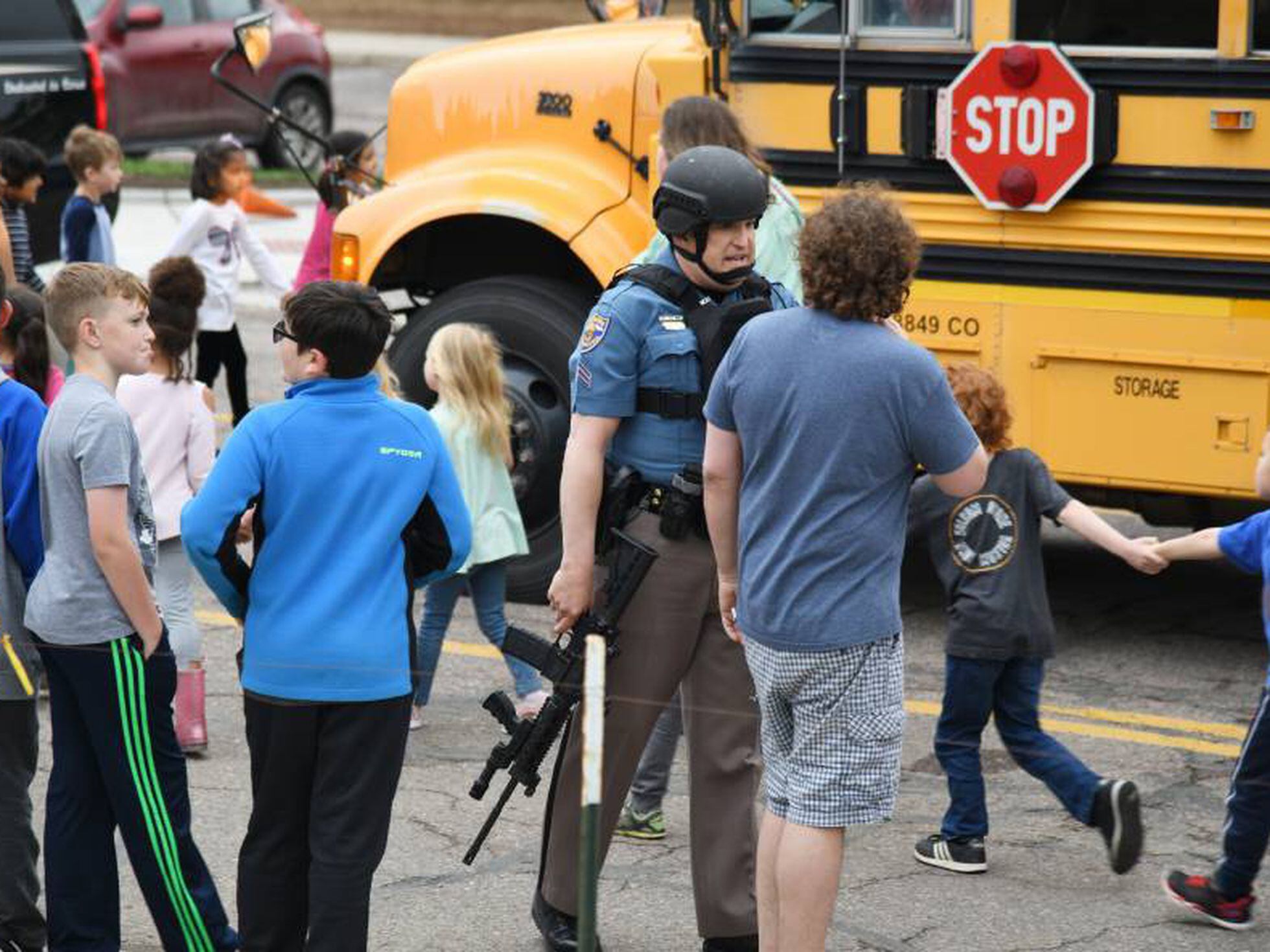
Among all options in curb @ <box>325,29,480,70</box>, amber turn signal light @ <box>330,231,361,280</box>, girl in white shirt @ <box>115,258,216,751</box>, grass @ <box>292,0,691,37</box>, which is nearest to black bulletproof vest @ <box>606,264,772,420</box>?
girl in white shirt @ <box>115,258,216,751</box>

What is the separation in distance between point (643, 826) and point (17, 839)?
151cm

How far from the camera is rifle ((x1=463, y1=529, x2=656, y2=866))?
4.43 meters

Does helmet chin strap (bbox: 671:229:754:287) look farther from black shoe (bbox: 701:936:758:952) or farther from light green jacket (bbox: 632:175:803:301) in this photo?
black shoe (bbox: 701:936:758:952)

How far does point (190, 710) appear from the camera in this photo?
592 centimetres

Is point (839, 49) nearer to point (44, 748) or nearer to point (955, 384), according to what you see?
point (955, 384)

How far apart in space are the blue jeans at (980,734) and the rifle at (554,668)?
1.00 m

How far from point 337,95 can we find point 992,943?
2053 cm

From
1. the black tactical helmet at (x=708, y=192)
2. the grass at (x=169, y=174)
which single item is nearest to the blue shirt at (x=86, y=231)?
the black tactical helmet at (x=708, y=192)

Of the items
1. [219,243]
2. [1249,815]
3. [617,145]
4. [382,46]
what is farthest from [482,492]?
[382,46]

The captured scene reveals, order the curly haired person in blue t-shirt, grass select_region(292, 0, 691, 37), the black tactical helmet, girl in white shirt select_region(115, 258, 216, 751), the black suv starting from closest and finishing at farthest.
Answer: the black tactical helmet → the curly haired person in blue t-shirt → girl in white shirt select_region(115, 258, 216, 751) → the black suv → grass select_region(292, 0, 691, 37)

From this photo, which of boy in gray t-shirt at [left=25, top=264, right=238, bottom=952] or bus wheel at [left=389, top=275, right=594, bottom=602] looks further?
bus wheel at [left=389, top=275, right=594, bottom=602]

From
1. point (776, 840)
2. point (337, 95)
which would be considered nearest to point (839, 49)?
point (776, 840)

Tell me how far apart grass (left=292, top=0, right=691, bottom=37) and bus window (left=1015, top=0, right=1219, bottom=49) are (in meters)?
18.1

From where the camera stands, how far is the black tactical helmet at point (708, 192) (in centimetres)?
431
